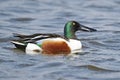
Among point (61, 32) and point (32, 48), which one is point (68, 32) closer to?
point (32, 48)

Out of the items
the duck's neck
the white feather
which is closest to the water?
the white feather

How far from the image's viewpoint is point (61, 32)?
16.1 metres

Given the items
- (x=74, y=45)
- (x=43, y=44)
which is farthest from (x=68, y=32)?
(x=43, y=44)

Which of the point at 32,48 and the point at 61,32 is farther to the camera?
the point at 61,32

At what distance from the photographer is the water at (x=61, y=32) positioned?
11.6m

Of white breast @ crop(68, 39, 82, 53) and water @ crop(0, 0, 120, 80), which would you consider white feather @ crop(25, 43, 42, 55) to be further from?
Result: white breast @ crop(68, 39, 82, 53)

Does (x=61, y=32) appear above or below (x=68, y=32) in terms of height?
below

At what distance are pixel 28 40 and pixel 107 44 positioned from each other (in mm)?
2099

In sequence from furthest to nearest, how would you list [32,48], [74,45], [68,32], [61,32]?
[61,32]
[68,32]
[74,45]
[32,48]

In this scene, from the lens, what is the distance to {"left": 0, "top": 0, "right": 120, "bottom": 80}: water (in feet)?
38.2

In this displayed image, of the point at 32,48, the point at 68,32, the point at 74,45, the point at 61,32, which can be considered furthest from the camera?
the point at 61,32

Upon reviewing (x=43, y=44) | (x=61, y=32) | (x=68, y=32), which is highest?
(x=68, y=32)

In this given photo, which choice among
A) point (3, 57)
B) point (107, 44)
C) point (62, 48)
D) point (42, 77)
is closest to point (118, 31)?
point (107, 44)

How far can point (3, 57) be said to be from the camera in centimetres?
1271
